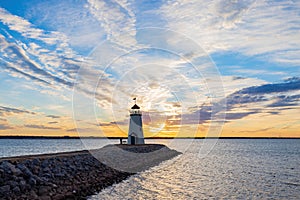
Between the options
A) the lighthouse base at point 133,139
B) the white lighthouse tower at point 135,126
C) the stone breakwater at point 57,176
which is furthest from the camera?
the lighthouse base at point 133,139

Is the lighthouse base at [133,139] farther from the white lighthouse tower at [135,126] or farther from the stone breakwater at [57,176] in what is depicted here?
the stone breakwater at [57,176]

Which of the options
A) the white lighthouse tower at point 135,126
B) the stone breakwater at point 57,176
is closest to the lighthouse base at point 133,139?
the white lighthouse tower at point 135,126

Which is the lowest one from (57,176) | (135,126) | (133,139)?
(57,176)

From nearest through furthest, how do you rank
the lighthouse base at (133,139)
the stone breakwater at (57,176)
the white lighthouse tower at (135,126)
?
the stone breakwater at (57,176) < the white lighthouse tower at (135,126) < the lighthouse base at (133,139)

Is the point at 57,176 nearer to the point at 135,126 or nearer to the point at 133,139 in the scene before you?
the point at 135,126

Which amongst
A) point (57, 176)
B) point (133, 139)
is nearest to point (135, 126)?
point (133, 139)

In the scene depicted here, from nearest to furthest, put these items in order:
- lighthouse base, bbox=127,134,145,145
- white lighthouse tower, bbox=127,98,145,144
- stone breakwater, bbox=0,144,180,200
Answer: stone breakwater, bbox=0,144,180,200, white lighthouse tower, bbox=127,98,145,144, lighthouse base, bbox=127,134,145,145

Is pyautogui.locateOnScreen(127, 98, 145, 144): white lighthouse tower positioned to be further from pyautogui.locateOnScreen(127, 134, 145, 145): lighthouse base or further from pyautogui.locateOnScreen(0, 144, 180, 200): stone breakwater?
pyautogui.locateOnScreen(0, 144, 180, 200): stone breakwater

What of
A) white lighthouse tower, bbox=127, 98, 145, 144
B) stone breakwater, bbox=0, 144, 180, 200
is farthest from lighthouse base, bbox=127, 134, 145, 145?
stone breakwater, bbox=0, 144, 180, 200

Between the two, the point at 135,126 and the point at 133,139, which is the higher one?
the point at 135,126

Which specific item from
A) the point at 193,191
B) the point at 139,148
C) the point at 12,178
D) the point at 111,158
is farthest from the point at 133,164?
the point at 12,178

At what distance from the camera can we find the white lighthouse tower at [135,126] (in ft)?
144

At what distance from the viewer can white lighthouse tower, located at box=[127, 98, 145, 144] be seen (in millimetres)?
44031

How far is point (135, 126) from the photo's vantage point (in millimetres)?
44281
